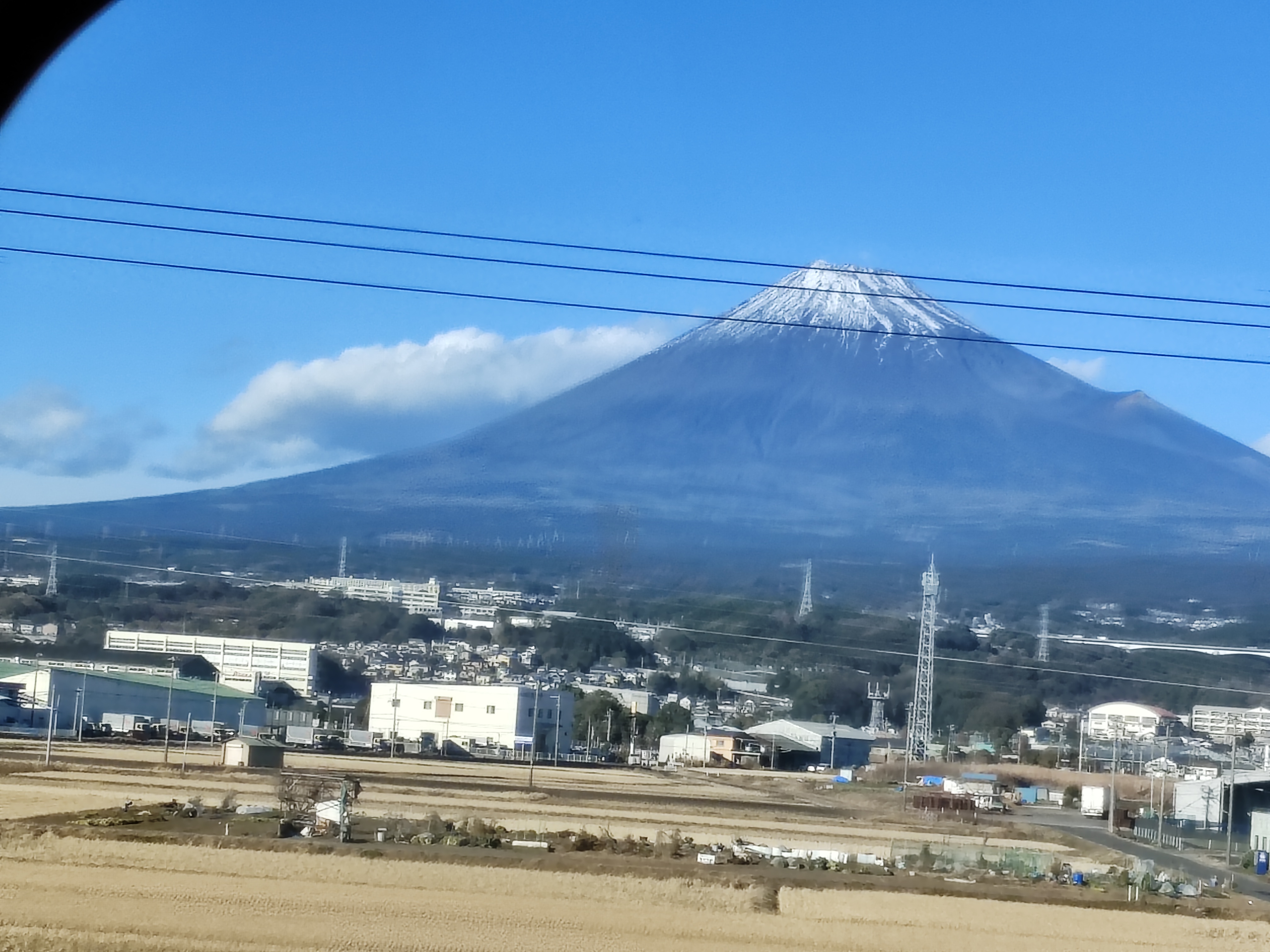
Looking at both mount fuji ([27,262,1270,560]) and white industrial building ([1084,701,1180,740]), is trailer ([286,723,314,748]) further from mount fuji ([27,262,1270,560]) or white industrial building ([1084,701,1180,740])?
mount fuji ([27,262,1270,560])

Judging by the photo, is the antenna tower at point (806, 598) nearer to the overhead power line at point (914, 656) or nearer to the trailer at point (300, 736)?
the overhead power line at point (914, 656)

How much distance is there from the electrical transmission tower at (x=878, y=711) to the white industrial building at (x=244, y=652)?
2085cm

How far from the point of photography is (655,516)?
11394 cm

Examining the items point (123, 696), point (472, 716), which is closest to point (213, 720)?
point (123, 696)

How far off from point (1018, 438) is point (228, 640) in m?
112

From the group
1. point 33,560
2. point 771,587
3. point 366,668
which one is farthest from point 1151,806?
point 771,587

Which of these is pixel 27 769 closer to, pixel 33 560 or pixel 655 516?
pixel 33 560

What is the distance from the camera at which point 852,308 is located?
134 m

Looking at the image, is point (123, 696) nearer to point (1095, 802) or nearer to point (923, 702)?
point (1095, 802)

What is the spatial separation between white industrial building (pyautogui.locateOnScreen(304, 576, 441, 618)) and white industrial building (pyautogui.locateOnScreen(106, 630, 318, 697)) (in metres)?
15.0

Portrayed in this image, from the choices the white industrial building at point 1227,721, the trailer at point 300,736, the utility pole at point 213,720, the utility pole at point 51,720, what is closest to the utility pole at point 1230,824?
the utility pole at point 51,720

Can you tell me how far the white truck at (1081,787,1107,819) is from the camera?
2858 cm

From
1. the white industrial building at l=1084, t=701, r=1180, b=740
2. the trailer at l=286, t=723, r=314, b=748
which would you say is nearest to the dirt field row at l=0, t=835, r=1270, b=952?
the trailer at l=286, t=723, r=314, b=748

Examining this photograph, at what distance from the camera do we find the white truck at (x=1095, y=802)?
2858 centimetres
